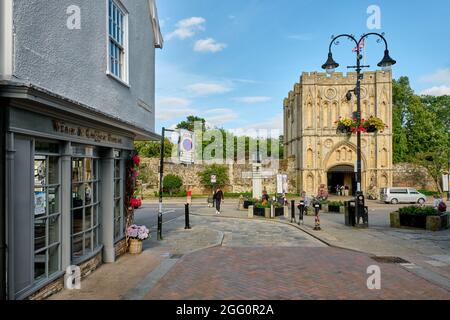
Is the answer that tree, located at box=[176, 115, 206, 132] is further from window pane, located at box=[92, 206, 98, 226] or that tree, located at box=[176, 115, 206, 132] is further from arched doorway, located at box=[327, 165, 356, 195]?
window pane, located at box=[92, 206, 98, 226]

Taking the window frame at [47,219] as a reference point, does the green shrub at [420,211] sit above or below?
below

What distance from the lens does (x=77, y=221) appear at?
7562 mm

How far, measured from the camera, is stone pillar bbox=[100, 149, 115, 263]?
8.98m

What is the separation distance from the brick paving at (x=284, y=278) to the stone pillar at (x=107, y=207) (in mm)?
1874

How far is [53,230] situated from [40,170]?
1.18 metres

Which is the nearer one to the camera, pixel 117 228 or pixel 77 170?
pixel 77 170

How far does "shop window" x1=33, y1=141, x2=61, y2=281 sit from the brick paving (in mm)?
1879

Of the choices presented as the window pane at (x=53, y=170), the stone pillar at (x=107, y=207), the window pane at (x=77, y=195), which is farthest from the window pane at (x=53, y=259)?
the stone pillar at (x=107, y=207)

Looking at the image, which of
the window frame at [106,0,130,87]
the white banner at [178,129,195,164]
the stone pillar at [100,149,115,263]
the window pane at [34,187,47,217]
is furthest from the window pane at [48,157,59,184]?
the white banner at [178,129,195,164]

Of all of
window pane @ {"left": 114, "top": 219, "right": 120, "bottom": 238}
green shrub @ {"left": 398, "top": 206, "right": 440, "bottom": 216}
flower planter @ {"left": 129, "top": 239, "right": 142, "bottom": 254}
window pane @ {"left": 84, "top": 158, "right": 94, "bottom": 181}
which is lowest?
flower planter @ {"left": 129, "top": 239, "right": 142, "bottom": 254}

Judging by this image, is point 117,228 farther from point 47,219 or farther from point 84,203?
point 47,219

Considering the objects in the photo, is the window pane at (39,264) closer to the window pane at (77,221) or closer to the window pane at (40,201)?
the window pane at (40,201)

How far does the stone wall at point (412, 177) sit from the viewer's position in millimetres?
40500

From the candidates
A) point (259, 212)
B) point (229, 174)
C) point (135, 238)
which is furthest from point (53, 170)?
point (229, 174)
